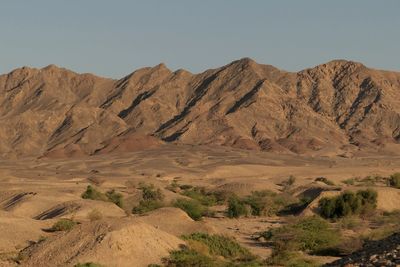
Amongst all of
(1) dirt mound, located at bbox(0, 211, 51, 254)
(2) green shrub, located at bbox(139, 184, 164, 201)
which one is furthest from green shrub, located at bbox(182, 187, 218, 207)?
(1) dirt mound, located at bbox(0, 211, 51, 254)

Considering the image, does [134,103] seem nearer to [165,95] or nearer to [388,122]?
[165,95]

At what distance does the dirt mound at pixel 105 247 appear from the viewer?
75.6 feet

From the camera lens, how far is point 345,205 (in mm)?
43625

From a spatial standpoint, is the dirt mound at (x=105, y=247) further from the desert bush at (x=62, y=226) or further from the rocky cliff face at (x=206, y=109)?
the rocky cliff face at (x=206, y=109)

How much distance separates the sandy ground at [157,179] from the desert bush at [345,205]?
5.77 feet

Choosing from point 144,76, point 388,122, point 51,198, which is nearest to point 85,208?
point 51,198

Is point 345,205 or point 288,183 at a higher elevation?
point 345,205

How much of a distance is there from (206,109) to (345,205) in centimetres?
11655

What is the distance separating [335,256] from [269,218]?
1795cm

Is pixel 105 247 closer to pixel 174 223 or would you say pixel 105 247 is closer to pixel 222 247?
Result: pixel 222 247

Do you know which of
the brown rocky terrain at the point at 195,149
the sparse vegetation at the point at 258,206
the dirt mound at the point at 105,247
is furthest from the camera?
the sparse vegetation at the point at 258,206

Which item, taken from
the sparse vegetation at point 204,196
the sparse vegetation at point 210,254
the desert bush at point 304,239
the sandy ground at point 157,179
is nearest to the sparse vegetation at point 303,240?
the desert bush at point 304,239

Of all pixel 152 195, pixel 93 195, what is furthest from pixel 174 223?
pixel 93 195

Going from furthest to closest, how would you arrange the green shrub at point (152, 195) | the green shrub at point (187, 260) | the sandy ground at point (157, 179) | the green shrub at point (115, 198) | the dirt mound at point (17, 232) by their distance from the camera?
the green shrub at point (152, 195) < the green shrub at point (115, 198) < the sandy ground at point (157, 179) < the dirt mound at point (17, 232) < the green shrub at point (187, 260)
